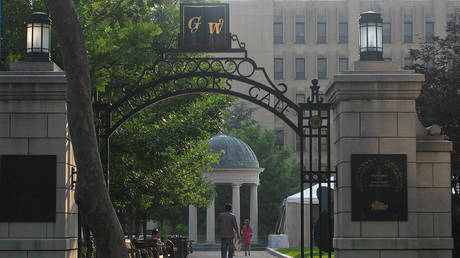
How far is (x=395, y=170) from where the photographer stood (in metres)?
13.9

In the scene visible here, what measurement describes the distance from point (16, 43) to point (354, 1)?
207ft

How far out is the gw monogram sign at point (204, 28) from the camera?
15117 millimetres

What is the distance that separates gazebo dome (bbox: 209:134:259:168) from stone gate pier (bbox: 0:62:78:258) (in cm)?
3270

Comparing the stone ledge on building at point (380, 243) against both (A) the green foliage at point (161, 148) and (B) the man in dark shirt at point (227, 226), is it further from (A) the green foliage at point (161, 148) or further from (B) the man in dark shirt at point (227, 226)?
(A) the green foliage at point (161, 148)

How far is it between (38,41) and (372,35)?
18.2 feet

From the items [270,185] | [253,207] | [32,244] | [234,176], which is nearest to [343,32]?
[270,185]

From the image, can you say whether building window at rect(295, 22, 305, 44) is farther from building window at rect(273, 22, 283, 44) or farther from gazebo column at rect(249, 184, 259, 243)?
gazebo column at rect(249, 184, 259, 243)

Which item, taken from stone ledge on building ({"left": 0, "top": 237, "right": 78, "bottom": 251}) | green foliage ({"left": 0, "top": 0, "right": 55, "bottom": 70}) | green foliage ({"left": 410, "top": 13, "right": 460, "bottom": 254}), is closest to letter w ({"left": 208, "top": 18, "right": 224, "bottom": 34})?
stone ledge on building ({"left": 0, "top": 237, "right": 78, "bottom": 251})

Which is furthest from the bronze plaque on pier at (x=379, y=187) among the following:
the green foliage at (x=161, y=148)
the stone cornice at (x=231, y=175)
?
the stone cornice at (x=231, y=175)

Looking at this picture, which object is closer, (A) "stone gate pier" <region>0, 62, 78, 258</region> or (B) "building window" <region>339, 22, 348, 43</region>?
(A) "stone gate pier" <region>0, 62, 78, 258</region>

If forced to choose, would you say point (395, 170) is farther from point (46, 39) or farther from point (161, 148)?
point (161, 148)

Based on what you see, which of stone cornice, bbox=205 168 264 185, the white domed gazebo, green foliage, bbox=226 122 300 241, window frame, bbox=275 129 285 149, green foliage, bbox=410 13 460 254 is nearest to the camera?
green foliage, bbox=410 13 460 254

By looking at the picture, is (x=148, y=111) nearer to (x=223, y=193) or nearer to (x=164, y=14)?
(x=164, y=14)

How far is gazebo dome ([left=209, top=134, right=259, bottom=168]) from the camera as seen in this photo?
A: 157 ft
